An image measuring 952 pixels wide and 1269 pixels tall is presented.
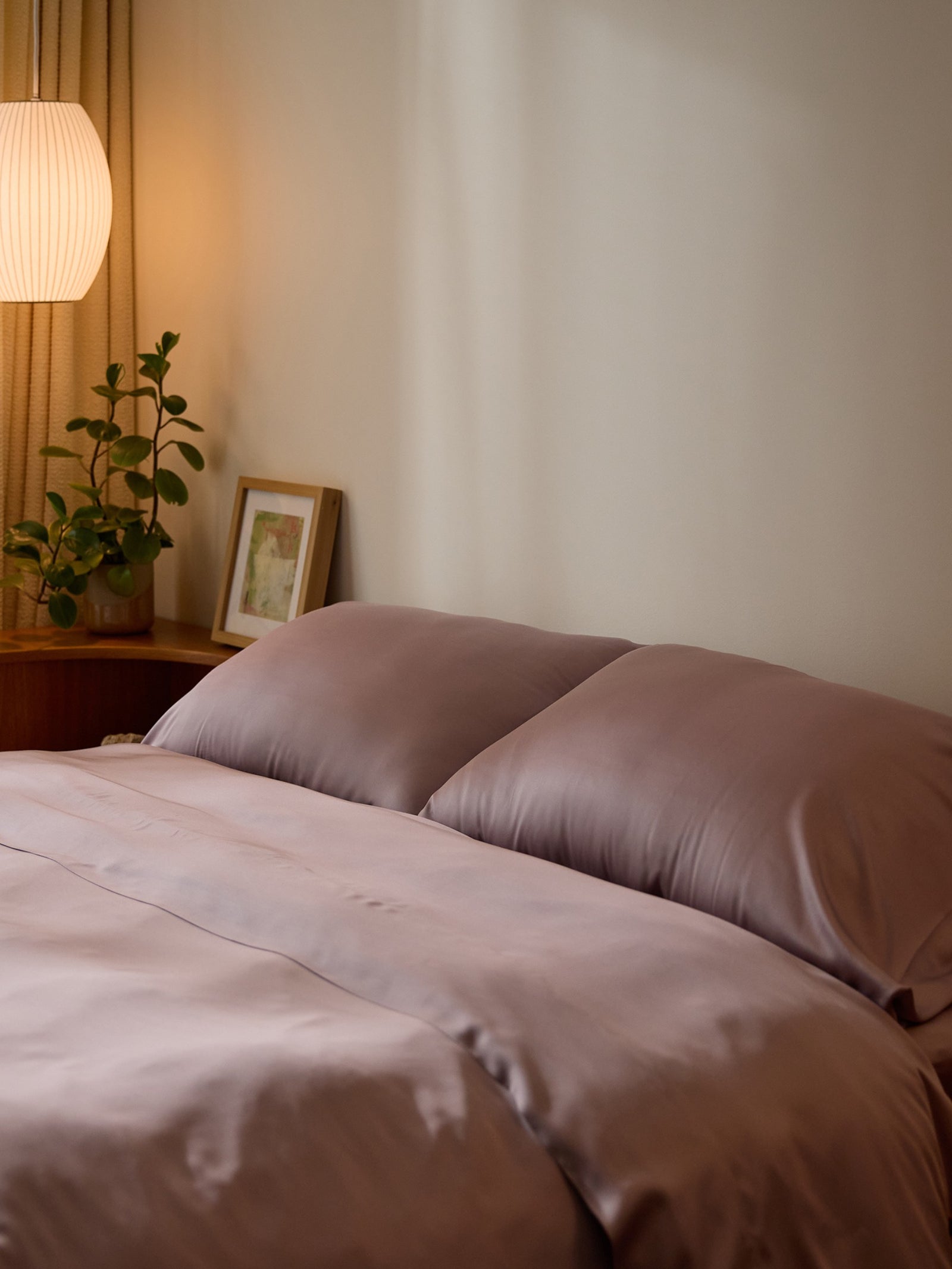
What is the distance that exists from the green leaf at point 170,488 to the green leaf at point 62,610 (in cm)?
32

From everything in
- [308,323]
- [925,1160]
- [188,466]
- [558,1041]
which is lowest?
[925,1160]

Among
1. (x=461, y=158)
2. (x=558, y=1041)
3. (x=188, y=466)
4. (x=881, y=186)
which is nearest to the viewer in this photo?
(x=558, y=1041)

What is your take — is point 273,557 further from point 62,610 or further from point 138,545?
point 62,610

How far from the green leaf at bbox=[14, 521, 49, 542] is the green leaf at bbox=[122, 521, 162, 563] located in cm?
17

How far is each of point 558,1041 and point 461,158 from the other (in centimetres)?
190

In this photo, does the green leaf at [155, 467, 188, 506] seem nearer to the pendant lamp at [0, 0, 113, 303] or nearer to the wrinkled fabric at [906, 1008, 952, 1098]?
the pendant lamp at [0, 0, 113, 303]

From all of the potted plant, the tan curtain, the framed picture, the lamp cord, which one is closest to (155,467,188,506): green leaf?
the potted plant

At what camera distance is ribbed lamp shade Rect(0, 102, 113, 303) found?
2812mm

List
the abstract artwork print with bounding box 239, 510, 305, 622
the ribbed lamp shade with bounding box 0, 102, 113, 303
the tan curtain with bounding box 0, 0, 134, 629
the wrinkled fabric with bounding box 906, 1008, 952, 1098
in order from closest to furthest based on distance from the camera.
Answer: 1. the wrinkled fabric with bounding box 906, 1008, 952, 1098
2. the ribbed lamp shade with bounding box 0, 102, 113, 303
3. the abstract artwork print with bounding box 239, 510, 305, 622
4. the tan curtain with bounding box 0, 0, 134, 629

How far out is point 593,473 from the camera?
2391mm

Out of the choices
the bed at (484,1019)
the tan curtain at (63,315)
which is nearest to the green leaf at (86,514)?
the tan curtain at (63,315)

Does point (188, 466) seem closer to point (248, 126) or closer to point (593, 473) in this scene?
point (248, 126)

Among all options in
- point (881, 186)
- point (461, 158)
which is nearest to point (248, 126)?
point (461, 158)

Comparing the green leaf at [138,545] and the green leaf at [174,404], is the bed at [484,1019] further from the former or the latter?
the green leaf at [174,404]
